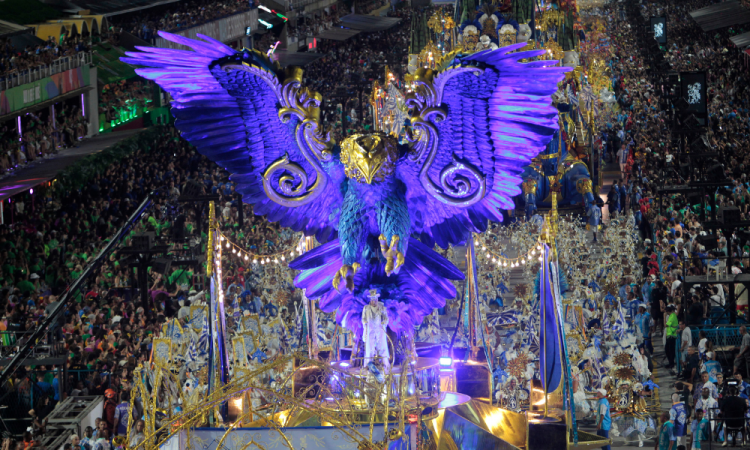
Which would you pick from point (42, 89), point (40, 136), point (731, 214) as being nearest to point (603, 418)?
point (731, 214)

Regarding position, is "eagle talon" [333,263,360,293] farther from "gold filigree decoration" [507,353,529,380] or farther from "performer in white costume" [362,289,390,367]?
"gold filigree decoration" [507,353,529,380]

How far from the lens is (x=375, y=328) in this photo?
11906 millimetres

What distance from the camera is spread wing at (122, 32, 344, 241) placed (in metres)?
12.1

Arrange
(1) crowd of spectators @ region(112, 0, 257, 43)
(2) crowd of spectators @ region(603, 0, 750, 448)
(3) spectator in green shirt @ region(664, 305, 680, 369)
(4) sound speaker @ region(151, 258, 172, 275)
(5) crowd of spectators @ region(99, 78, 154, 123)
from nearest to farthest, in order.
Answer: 1. (2) crowd of spectators @ region(603, 0, 750, 448)
2. (3) spectator in green shirt @ region(664, 305, 680, 369)
3. (4) sound speaker @ region(151, 258, 172, 275)
4. (5) crowd of spectators @ region(99, 78, 154, 123)
5. (1) crowd of spectators @ region(112, 0, 257, 43)

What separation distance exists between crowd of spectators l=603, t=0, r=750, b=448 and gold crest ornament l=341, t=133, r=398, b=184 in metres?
5.01

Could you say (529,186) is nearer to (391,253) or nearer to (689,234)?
(689,234)

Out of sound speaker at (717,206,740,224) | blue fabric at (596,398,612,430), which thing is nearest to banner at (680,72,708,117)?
sound speaker at (717,206,740,224)

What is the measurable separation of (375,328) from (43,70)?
1941 centimetres

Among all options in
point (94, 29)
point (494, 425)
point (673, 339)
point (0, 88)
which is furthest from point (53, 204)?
point (494, 425)

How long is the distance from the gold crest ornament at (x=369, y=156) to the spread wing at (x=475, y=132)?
1.20ft

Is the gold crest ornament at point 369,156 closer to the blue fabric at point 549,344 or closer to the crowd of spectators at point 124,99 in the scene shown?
the blue fabric at point 549,344

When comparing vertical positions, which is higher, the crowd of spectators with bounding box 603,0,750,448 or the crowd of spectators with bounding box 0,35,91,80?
the crowd of spectators with bounding box 0,35,91,80

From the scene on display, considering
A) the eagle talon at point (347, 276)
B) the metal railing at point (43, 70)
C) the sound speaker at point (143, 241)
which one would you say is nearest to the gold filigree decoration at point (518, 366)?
the eagle talon at point (347, 276)

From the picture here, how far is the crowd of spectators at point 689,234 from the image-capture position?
1477cm
